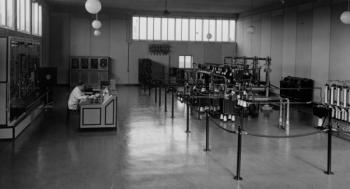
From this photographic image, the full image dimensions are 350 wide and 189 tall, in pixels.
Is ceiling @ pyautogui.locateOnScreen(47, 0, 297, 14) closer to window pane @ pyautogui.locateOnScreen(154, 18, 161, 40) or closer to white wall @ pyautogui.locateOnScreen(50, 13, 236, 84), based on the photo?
window pane @ pyautogui.locateOnScreen(154, 18, 161, 40)

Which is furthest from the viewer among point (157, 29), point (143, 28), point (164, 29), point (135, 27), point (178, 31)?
point (178, 31)

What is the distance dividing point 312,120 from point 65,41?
59.2 ft

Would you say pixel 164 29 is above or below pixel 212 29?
below

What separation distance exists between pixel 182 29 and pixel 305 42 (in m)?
11.2

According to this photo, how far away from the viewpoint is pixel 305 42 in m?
18.8

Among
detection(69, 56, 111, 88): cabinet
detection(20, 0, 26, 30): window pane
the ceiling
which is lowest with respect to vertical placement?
detection(69, 56, 111, 88): cabinet

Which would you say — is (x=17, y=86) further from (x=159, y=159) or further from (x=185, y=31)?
(x=185, y=31)

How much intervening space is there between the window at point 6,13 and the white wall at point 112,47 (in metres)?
13.5

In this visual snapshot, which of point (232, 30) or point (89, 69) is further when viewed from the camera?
point (232, 30)

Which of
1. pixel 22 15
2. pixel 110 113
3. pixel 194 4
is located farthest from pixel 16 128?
pixel 194 4

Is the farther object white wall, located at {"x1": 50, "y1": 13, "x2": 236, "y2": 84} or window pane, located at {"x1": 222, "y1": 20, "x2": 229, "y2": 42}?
window pane, located at {"x1": 222, "y1": 20, "x2": 229, "y2": 42}

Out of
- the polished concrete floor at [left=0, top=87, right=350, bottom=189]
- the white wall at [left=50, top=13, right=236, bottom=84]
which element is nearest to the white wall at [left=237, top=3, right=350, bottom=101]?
the white wall at [left=50, top=13, right=236, bottom=84]

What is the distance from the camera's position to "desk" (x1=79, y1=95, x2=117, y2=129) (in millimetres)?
10664

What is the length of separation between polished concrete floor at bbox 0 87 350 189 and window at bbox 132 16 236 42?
53.5 ft
